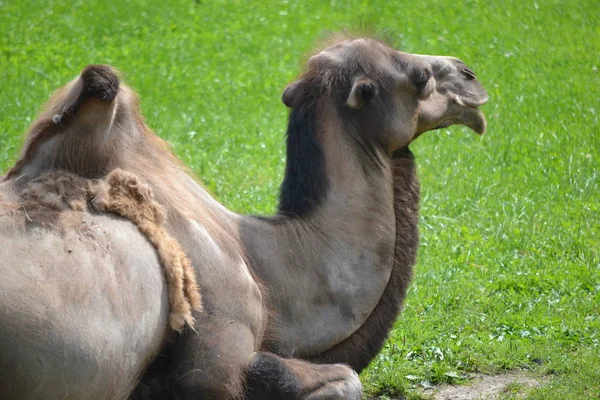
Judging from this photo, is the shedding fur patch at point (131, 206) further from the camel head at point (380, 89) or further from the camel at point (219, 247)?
the camel head at point (380, 89)

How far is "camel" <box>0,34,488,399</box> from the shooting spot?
412 centimetres

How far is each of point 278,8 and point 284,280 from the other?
39.7ft

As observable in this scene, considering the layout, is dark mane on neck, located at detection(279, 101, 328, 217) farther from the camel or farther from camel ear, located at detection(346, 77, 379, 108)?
camel ear, located at detection(346, 77, 379, 108)

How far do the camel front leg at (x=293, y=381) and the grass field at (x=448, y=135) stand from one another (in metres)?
1.35

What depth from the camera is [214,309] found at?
183 inches

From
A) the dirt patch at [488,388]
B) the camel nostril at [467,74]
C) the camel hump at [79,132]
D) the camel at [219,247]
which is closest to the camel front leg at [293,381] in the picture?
the camel at [219,247]

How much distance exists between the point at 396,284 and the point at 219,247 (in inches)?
42.6

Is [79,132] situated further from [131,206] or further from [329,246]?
[329,246]

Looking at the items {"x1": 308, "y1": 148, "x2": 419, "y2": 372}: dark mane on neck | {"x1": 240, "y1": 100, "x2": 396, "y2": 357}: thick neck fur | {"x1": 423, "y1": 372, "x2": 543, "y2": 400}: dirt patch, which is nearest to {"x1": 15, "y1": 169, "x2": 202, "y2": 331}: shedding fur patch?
{"x1": 240, "y1": 100, "x2": 396, "y2": 357}: thick neck fur

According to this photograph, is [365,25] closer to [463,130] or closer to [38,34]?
[463,130]

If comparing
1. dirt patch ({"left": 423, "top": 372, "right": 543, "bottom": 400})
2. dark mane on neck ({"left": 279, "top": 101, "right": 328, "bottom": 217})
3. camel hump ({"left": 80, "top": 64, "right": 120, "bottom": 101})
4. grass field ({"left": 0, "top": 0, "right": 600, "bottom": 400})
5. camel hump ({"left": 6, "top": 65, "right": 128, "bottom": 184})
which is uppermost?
camel hump ({"left": 80, "top": 64, "right": 120, "bottom": 101})

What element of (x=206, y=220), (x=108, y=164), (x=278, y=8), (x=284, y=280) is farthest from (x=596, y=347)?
(x=278, y=8)

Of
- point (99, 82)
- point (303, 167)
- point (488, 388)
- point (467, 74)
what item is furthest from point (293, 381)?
point (467, 74)

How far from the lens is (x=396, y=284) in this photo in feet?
17.8
